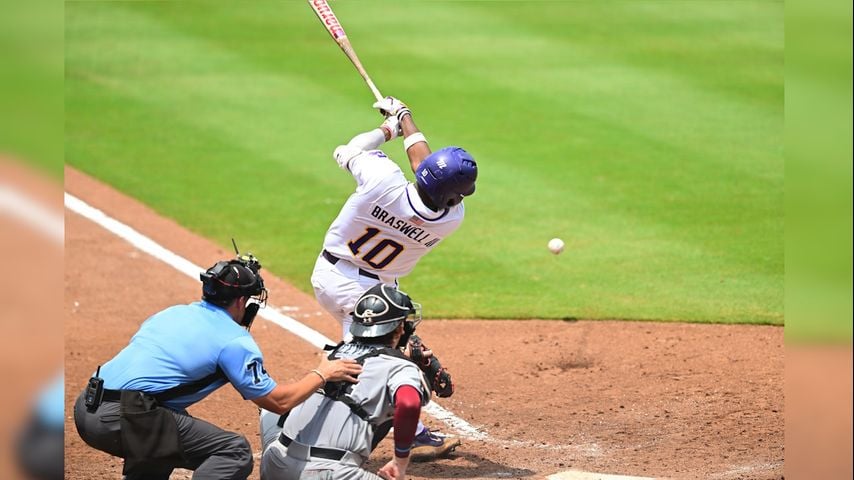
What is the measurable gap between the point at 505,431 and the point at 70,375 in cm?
318

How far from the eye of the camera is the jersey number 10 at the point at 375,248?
582cm

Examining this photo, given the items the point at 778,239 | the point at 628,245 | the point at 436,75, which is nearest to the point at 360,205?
the point at 628,245

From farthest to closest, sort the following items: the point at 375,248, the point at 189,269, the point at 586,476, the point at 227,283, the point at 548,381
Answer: the point at 189,269, the point at 548,381, the point at 375,248, the point at 586,476, the point at 227,283

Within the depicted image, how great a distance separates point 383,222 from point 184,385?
159cm

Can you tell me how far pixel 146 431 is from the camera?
454 centimetres

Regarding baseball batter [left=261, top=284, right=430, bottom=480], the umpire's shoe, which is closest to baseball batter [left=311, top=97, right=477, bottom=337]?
the umpire's shoe

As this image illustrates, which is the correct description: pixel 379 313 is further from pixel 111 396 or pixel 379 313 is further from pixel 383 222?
pixel 111 396

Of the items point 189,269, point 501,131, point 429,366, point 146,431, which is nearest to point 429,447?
point 429,366

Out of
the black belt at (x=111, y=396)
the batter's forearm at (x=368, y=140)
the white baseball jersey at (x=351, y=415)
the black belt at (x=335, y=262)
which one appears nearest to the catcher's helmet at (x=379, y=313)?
the white baseball jersey at (x=351, y=415)

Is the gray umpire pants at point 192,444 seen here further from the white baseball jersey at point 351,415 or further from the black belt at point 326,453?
the black belt at point 326,453

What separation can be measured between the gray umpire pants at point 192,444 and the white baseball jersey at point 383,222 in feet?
4.86

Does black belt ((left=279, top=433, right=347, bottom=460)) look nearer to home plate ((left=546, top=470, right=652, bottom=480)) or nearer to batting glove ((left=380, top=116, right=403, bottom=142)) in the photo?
home plate ((left=546, top=470, right=652, bottom=480))

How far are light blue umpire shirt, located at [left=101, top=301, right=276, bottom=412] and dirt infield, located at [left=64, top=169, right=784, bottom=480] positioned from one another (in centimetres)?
129

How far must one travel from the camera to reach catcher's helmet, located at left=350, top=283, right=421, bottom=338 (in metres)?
4.63
